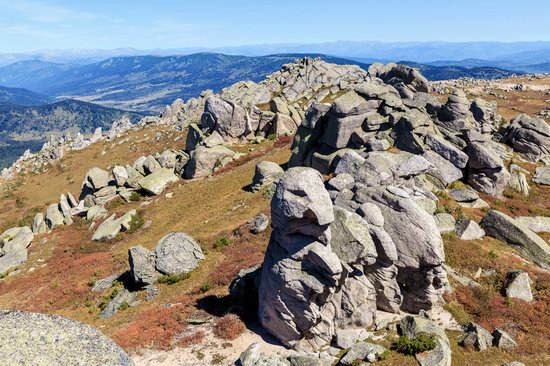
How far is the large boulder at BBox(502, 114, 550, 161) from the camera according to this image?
198 feet

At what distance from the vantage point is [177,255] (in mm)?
39656

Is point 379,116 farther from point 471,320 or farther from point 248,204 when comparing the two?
point 471,320

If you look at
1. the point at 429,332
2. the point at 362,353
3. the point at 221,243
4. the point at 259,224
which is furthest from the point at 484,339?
the point at 221,243

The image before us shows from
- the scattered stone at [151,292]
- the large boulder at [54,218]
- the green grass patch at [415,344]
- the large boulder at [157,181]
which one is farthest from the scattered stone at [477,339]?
the large boulder at [54,218]

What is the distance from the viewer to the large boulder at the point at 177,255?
3897 cm

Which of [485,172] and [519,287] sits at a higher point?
[485,172]

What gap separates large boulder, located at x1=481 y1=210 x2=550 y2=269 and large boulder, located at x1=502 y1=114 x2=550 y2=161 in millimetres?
28906

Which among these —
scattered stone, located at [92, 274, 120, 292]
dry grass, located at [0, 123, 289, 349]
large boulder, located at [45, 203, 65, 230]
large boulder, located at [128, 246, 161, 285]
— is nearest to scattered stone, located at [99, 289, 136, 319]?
dry grass, located at [0, 123, 289, 349]

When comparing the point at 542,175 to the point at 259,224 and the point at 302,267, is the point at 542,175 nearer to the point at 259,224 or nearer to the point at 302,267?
the point at 259,224

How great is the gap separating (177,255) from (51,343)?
81.5ft

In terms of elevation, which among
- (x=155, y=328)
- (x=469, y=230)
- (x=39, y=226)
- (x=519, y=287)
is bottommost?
(x=39, y=226)

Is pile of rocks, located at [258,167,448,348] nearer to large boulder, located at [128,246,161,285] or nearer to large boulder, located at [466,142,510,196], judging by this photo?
large boulder, located at [128,246,161,285]

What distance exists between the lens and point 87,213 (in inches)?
2660

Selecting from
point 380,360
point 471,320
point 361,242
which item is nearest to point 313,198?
point 361,242
